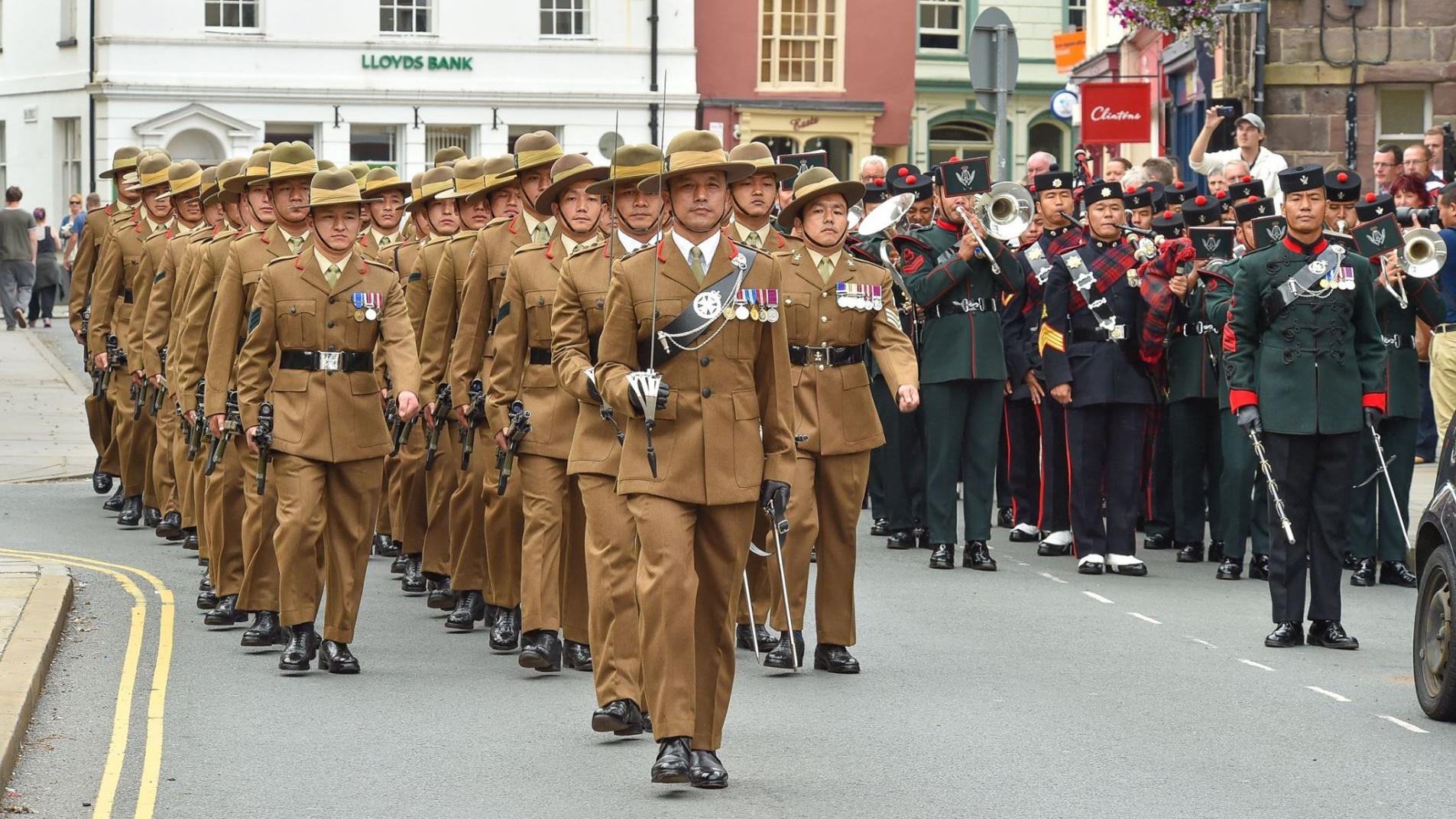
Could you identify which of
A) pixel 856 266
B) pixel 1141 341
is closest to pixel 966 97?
pixel 1141 341

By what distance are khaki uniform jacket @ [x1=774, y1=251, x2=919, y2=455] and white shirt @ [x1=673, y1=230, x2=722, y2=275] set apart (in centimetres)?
266

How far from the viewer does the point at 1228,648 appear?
11383 mm

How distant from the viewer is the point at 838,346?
11258 mm

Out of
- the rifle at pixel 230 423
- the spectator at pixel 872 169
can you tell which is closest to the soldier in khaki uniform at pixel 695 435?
the rifle at pixel 230 423

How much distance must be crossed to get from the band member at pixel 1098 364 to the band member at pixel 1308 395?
9.88 feet

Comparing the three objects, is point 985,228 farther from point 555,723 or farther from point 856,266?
point 555,723

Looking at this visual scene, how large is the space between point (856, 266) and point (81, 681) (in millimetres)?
3963

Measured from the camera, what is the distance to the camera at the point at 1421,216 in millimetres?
16625

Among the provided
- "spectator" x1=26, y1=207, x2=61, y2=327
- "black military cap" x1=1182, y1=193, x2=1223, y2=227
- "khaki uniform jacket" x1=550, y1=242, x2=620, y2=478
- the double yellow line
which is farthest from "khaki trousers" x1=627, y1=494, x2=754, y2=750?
"spectator" x1=26, y1=207, x2=61, y2=327

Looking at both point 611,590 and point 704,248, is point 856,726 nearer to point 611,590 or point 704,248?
point 611,590

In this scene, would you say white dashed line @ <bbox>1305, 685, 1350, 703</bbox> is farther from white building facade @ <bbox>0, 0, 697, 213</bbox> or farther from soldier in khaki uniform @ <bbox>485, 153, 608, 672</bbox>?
white building facade @ <bbox>0, 0, 697, 213</bbox>

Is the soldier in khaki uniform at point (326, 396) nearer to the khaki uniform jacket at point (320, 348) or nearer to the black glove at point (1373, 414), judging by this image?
the khaki uniform jacket at point (320, 348)

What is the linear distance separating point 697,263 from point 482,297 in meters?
3.41

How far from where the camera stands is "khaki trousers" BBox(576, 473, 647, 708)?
8.98 meters
